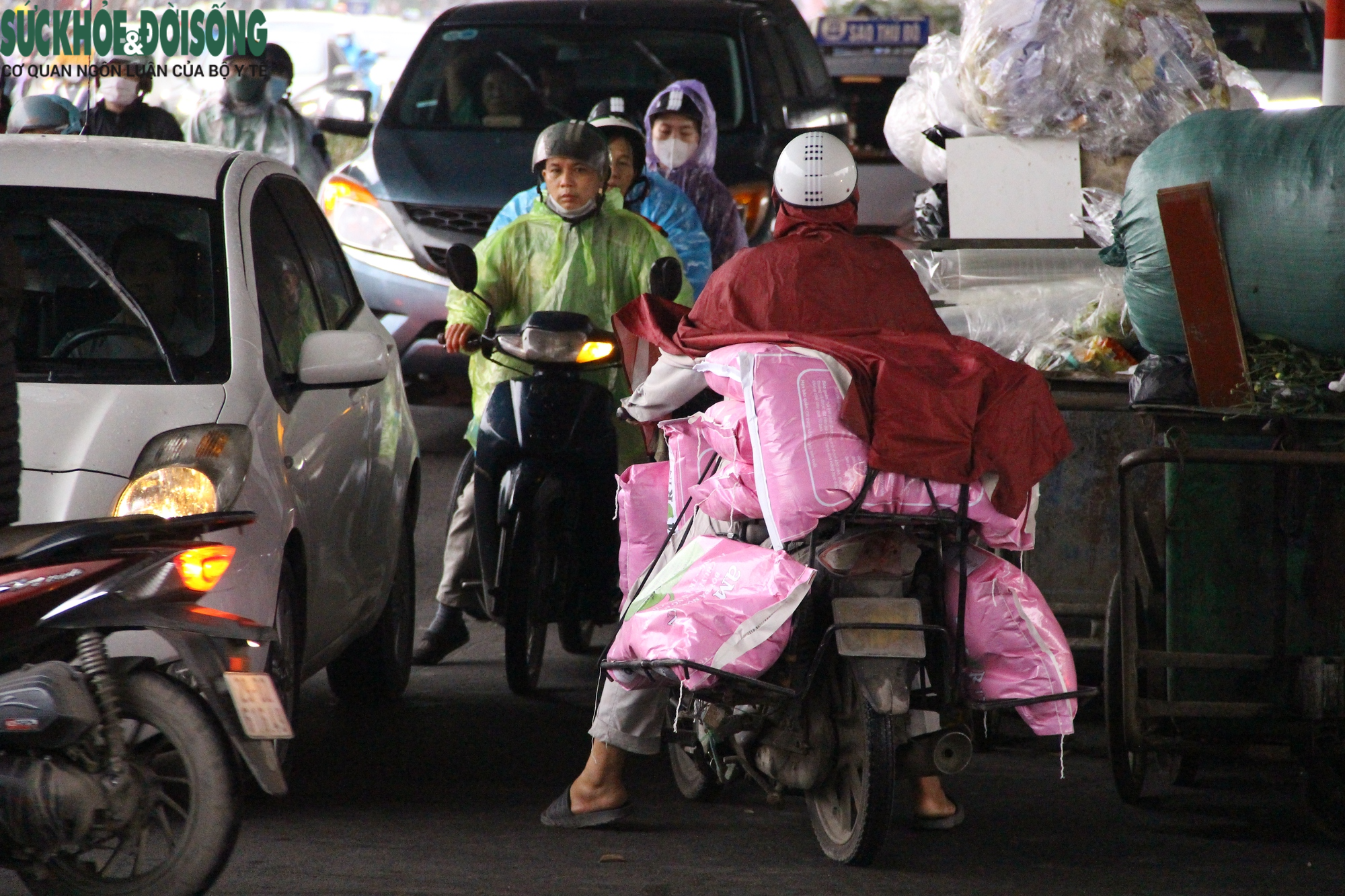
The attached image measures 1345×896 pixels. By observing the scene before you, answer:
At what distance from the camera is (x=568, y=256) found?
6.47 metres

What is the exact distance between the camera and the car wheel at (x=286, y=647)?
461 cm

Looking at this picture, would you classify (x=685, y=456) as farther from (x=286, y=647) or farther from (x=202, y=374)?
(x=202, y=374)

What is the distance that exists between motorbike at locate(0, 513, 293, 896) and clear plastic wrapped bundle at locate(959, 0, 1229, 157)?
455cm

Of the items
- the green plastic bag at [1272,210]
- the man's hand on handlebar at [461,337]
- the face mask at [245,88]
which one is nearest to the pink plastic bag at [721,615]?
the green plastic bag at [1272,210]

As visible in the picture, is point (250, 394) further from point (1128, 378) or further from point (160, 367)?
point (1128, 378)

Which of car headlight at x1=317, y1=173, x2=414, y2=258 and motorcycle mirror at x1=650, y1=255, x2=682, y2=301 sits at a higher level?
car headlight at x1=317, y1=173, x2=414, y2=258

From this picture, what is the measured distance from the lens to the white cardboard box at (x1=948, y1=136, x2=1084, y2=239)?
24.7 feet

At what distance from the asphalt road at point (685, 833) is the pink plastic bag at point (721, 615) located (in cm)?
50

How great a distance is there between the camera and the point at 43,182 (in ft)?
16.4

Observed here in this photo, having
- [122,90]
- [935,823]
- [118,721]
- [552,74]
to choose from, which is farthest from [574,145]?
[122,90]

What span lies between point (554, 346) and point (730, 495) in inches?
64.6

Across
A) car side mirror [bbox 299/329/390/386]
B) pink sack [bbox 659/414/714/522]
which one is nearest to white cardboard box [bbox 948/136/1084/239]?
pink sack [bbox 659/414/714/522]

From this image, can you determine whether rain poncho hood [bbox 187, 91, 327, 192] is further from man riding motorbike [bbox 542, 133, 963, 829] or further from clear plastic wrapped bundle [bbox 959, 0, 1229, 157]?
man riding motorbike [bbox 542, 133, 963, 829]

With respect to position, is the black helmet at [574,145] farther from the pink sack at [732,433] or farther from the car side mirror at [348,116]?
the car side mirror at [348,116]
